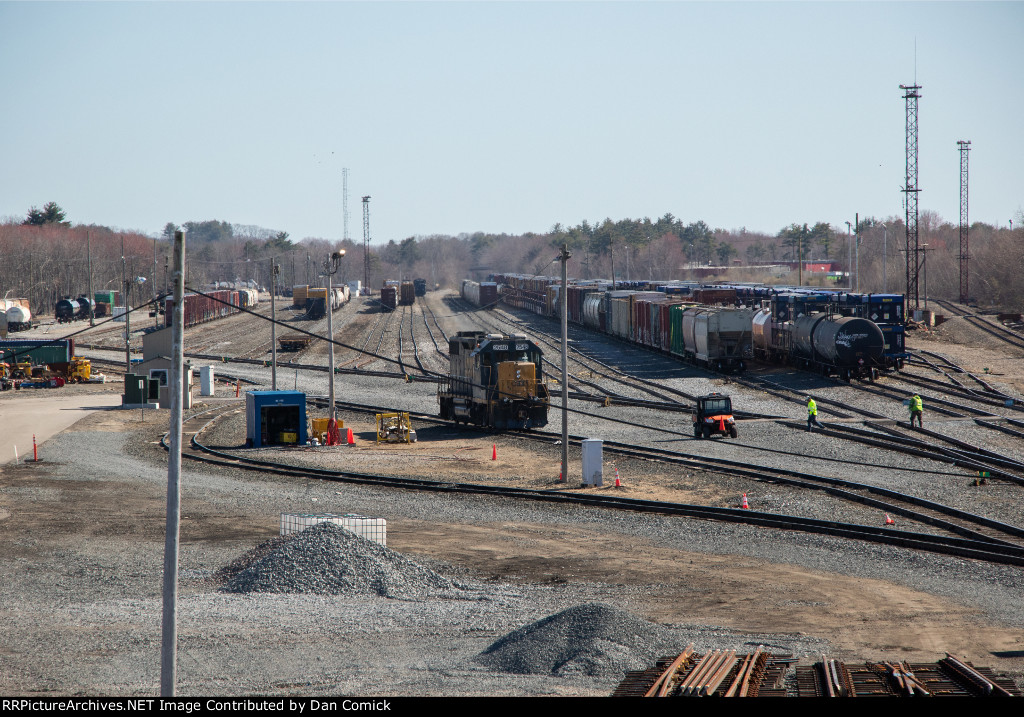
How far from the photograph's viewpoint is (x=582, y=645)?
14180 millimetres

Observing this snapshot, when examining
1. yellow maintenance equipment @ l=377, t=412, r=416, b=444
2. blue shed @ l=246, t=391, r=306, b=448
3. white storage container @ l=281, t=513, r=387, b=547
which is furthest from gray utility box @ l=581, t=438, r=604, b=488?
blue shed @ l=246, t=391, r=306, b=448

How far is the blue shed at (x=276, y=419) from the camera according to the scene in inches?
Answer: 1448

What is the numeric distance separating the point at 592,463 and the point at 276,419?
14.5 meters

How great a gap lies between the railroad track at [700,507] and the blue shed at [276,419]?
1776mm

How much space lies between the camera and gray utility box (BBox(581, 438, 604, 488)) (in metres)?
27.8

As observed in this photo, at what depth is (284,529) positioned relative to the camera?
70.1ft

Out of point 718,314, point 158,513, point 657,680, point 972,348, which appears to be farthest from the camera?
point 972,348

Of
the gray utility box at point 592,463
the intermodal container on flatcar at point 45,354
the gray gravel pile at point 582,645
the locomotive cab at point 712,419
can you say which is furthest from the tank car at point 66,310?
the gray gravel pile at point 582,645

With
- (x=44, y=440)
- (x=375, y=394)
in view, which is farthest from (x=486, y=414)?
(x=44, y=440)

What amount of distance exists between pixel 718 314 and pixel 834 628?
36.7m

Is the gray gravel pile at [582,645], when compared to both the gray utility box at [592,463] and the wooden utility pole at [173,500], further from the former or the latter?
the gray utility box at [592,463]

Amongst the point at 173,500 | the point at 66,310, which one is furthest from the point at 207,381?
the point at 66,310

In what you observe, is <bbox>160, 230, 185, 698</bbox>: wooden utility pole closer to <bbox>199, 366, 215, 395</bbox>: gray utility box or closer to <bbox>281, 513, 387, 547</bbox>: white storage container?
<bbox>281, 513, 387, 547</bbox>: white storage container
